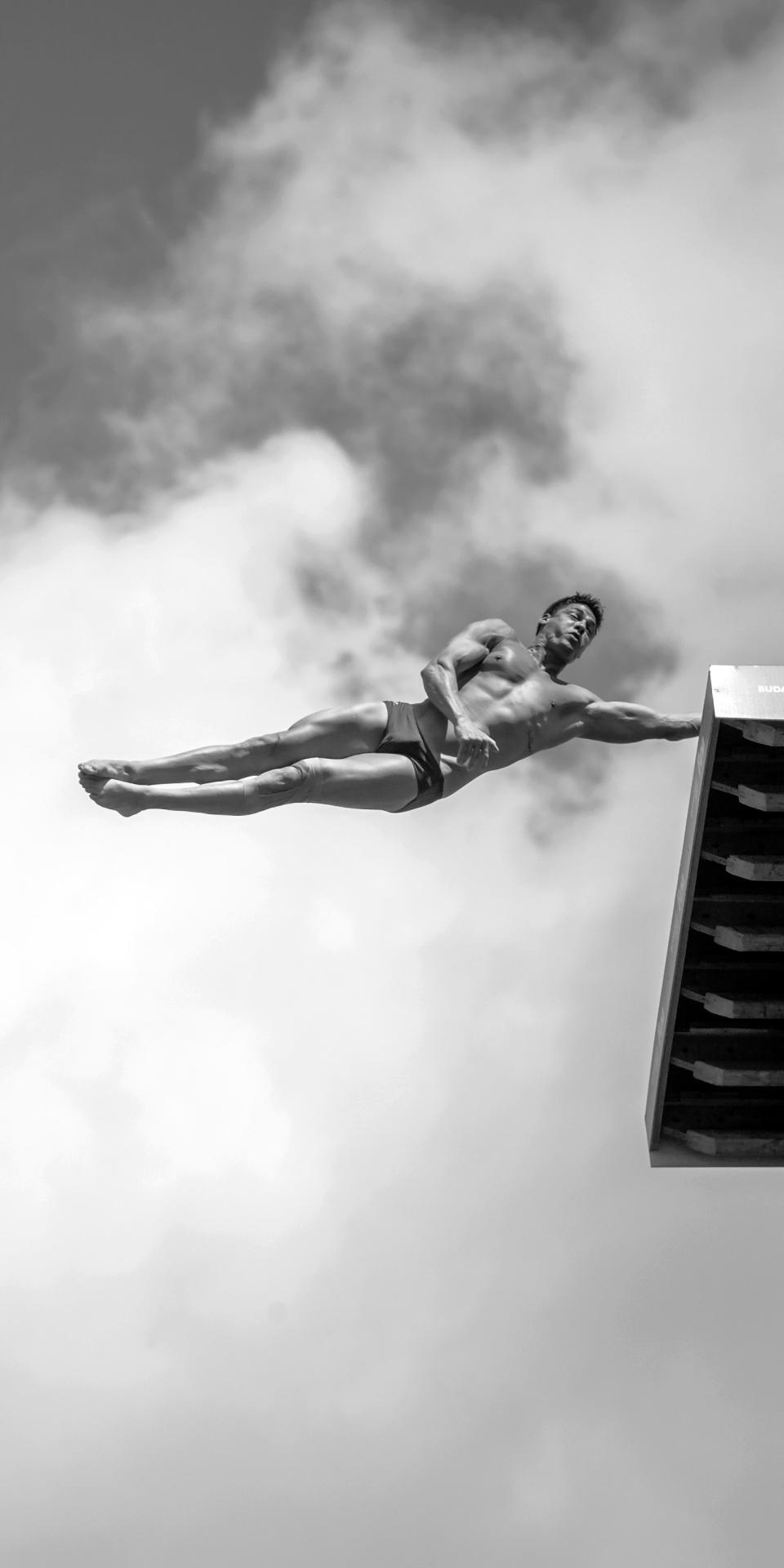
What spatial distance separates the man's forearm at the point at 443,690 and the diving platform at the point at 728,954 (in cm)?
151

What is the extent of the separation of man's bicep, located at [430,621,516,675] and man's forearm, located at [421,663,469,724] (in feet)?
0.27

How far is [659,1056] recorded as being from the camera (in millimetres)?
11398

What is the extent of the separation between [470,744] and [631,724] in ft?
4.68

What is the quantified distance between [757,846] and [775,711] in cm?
125

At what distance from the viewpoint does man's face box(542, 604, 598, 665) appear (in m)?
11.5

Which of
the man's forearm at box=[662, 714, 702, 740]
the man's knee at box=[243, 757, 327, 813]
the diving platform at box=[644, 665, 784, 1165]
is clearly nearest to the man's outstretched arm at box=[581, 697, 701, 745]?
the man's forearm at box=[662, 714, 702, 740]

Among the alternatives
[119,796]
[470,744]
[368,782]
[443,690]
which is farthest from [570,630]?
[119,796]

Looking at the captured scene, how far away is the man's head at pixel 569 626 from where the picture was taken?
11547 mm

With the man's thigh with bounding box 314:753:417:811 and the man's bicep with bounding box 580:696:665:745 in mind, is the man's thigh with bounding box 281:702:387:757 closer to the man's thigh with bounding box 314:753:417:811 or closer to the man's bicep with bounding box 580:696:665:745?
the man's thigh with bounding box 314:753:417:811

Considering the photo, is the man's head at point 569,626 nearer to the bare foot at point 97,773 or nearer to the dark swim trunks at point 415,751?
the dark swim trunks at point 415,751

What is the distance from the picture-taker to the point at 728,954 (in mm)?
11086

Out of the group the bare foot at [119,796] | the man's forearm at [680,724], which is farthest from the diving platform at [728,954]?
the bare foot at [119,796]

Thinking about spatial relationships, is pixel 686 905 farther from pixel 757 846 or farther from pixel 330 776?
pixel 330 776

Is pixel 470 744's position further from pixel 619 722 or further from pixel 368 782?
pixel 619 722
